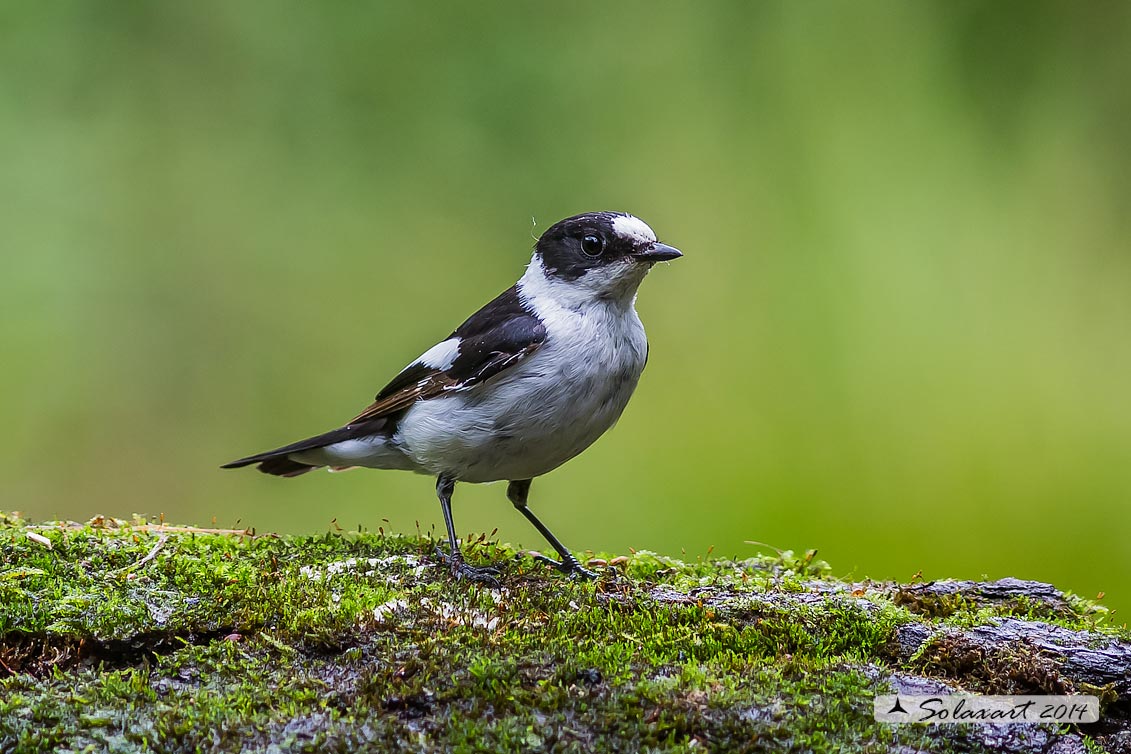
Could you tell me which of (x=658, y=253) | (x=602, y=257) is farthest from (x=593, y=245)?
(x=658, y=253)

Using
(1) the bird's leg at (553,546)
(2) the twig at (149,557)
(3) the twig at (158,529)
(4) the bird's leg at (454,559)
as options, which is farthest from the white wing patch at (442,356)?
(2) the twig at (149,557)

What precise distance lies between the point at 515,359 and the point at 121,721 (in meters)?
2.18

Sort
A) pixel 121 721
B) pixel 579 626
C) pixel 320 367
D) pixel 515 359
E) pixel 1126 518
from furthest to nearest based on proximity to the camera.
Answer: pixel 320 367
pixel 1126 518
pixel 515 359
pixel 579 626
pixel 121 721

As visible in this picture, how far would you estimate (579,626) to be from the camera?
3279 millimetres

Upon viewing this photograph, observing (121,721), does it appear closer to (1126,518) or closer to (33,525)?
(33,525)

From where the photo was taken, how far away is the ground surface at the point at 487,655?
260 centimetres

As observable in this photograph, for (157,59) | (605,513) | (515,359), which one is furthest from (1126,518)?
(157,59)

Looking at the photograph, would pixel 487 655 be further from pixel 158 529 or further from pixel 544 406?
pixel 158 529

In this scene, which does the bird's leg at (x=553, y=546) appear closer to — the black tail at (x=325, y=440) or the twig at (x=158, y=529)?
the black tail at (x=325, y=440)

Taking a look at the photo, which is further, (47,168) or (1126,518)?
(47,168)

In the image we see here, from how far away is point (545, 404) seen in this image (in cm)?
427

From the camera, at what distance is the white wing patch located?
4.62m

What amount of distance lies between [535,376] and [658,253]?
783mm

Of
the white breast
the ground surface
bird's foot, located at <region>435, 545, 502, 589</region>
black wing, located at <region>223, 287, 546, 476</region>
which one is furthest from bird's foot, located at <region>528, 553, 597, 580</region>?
black wing, located at <region>223, 287, 546, 476</region>
